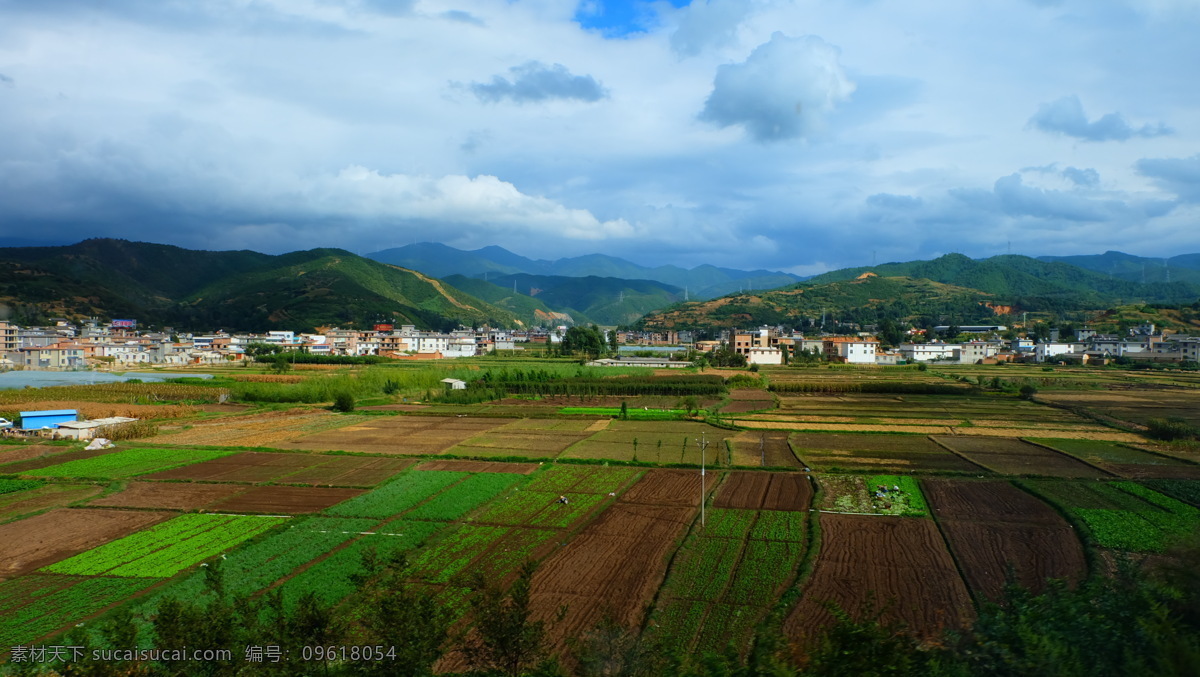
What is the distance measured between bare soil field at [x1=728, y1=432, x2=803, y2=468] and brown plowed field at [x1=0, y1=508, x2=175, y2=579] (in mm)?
19612

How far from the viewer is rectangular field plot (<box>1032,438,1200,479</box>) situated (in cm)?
2331

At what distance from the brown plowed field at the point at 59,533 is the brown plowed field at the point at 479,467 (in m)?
8.77

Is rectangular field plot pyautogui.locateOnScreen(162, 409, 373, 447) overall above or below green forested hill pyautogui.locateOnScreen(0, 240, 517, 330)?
below

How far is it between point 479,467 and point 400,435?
30.0 feet

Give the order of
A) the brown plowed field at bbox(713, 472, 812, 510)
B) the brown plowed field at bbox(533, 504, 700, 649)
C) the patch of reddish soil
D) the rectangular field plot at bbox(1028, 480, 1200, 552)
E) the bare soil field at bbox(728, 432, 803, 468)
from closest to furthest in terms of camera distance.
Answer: the brown plowed field at bbox(533, 504, 700, 649), the rectangular field plot at bbox(1028, 480, 1200, 552), the brown plowed field at bbox(713, 472, 812, 510), the patch of reddish soil, the bare soil field at bbox(728, 432, 803, 468)

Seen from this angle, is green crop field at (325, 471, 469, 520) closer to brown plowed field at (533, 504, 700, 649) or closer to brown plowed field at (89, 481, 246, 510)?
brown plowed field at (89, 481, 246, 510)

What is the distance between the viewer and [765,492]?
20.9m

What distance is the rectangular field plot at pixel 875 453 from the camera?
24531mm

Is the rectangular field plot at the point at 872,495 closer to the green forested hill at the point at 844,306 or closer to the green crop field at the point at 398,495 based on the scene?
the green crop field at the point at 398,495

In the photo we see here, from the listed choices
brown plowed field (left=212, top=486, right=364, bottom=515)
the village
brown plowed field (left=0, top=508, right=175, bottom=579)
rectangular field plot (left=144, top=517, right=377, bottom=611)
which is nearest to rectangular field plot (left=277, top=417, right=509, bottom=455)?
brown plowed field (left=212, top=486, right=364, bottom=515)

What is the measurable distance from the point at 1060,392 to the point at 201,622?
56.7 m

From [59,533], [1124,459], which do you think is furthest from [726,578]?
[1124,459]

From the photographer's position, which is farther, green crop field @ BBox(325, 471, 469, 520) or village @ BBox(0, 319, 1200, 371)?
village @ BBox(0, 319, 1200, 371)

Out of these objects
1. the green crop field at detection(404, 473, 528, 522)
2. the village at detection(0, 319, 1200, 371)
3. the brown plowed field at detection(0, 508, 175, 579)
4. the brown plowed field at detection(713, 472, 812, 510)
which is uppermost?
the village at detection(0, 319, 1200, 371)
